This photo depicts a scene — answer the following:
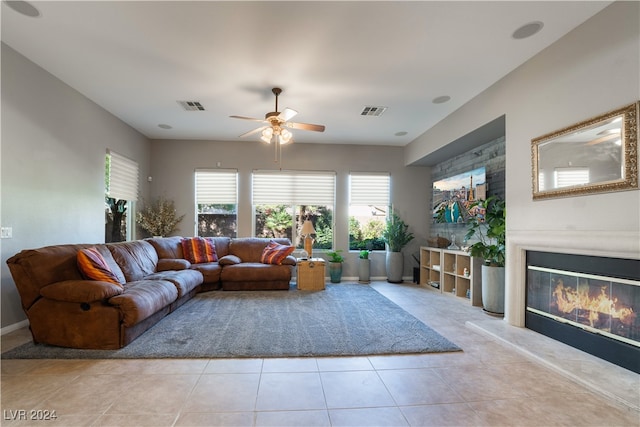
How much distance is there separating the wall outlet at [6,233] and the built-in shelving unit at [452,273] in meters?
5.61

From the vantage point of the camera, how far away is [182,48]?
10.3 feet

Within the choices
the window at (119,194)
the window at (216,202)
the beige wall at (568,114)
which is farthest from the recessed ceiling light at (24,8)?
the beige wall at (568,114)

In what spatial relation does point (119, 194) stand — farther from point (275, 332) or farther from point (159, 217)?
point (275, 332)

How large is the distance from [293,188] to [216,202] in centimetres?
167

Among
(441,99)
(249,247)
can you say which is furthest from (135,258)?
(441,99)

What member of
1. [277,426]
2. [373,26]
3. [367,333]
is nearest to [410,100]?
[373,26]

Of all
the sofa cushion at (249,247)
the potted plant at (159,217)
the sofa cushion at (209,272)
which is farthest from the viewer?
the potted plant at (159,217)

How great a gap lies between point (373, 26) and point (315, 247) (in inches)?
186

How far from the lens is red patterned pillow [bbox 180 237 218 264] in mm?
5602

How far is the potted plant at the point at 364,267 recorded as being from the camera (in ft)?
21.2

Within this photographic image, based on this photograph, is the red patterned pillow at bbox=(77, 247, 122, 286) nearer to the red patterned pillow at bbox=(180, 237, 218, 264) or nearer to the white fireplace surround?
the red patterned pillow at bbox=(180, 237, 218, 264)

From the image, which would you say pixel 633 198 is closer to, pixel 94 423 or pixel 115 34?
pixel 94 423

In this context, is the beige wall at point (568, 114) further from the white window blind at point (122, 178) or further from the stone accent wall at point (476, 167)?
the white window blind at point (122, 178)

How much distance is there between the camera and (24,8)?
2607mm
